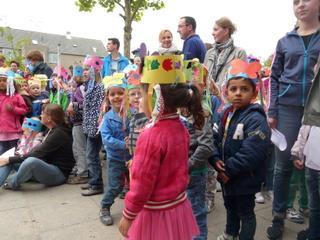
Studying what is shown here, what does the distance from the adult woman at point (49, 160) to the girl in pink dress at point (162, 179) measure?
311cm

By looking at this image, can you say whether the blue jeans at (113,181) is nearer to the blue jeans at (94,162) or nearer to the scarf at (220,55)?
the blue jeans at (94,162)

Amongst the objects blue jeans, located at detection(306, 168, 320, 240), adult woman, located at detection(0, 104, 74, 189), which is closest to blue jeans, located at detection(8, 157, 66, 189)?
adult woman, located at detection(0, 104, 74, 189)

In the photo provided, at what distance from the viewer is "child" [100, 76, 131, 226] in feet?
12.0

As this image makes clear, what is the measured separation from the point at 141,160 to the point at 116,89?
6.50ft

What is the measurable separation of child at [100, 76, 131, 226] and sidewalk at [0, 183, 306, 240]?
25cm

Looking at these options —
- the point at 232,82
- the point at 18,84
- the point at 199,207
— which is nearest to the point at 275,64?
the point at 232,82

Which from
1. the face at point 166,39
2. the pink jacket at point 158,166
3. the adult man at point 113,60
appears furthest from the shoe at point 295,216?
the adult man at point 113,60

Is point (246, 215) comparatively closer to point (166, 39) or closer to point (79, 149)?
point (79, 149)

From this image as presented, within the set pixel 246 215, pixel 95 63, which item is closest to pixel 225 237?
pixel 246 215

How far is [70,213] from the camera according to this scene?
3.95 m

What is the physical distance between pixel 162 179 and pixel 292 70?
1.63 meters

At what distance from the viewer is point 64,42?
213 ft

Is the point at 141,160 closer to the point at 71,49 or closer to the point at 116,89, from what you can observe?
the point at 116,89

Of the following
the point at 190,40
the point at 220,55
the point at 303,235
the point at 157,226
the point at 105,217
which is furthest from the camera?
the point at 190,40
